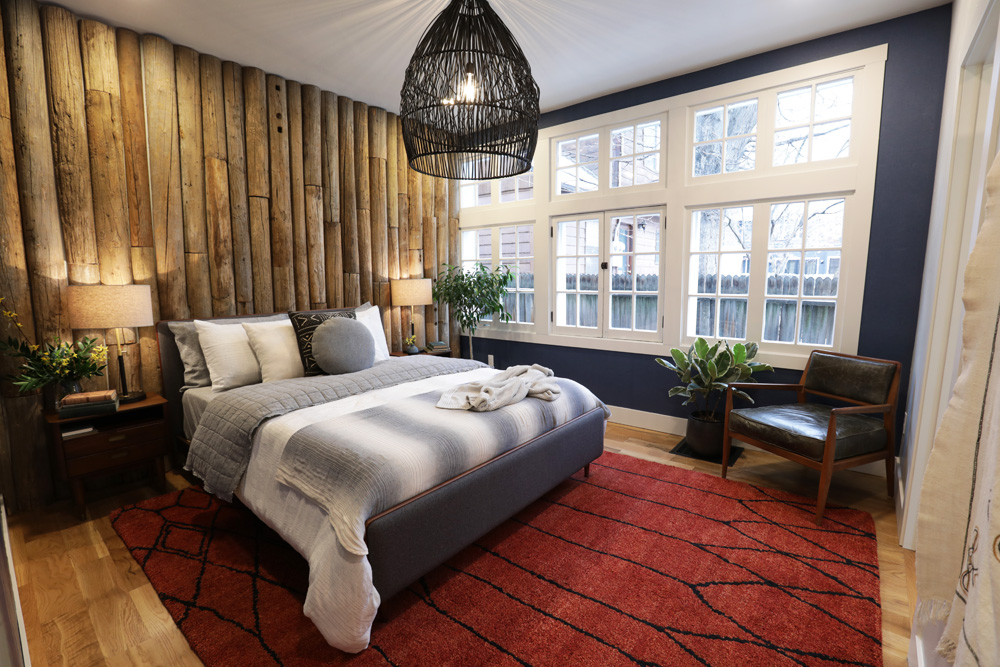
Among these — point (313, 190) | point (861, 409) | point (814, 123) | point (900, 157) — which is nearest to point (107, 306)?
point (313, 190)

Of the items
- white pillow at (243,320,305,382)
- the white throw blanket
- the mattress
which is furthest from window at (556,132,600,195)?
the white throw blanket

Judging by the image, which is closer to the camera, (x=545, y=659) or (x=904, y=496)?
(x=545, y=659)

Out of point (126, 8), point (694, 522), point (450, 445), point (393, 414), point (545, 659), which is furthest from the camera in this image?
point (126, 8)

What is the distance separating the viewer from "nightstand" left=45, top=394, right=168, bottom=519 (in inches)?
102

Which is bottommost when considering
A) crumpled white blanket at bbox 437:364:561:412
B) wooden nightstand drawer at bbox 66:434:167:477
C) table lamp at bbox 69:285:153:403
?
wooden nightstand drawer at bbox 66:434:167:477

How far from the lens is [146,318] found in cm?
281

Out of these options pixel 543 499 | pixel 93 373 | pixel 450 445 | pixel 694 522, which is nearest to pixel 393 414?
pixel 450 445

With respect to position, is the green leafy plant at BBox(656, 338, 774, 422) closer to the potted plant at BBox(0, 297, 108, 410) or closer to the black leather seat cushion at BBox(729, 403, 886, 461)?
the black leather seat cushion at BBox(729, 403, 886, 461)

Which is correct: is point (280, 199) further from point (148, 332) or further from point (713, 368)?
point (713, 368)

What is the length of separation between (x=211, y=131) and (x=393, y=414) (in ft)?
8.50

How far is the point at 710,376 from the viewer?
337 cm

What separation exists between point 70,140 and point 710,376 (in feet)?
14.2

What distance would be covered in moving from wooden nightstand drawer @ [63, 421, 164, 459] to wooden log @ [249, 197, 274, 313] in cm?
113

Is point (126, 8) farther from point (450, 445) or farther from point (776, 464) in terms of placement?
point (776, 464)
